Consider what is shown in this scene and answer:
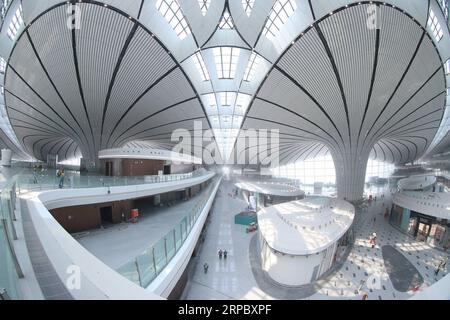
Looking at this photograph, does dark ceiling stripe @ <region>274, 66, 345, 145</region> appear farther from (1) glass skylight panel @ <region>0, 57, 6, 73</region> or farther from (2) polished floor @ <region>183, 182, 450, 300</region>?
(1) glass skylight panel @ <region>0, 57, 6, 73</region>

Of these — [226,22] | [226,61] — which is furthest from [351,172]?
[226,22]

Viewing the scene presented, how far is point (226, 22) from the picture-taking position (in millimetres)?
14531

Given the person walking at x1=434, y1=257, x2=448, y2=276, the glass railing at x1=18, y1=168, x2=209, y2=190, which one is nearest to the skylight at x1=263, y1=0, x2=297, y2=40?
the glass railing at x1=18, y1=168, x2=209, y2=190

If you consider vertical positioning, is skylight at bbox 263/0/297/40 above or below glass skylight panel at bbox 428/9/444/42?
above

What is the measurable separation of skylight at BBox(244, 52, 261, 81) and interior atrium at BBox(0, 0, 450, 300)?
256 mm

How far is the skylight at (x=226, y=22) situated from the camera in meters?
13.9

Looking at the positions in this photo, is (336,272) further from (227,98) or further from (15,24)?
(15,24)

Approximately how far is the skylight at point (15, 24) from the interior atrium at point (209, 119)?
0.31 ft

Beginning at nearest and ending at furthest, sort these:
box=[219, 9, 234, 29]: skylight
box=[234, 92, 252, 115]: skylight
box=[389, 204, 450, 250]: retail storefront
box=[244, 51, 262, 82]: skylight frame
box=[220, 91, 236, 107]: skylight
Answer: box=[219, 9, 234, 29]: skylight < box=[389, 204, 450, 250]: retail storefront < box=[244, 51, 262, 82]: skylight frame < box=[234, 92, 252, 115]: skylight < box=[220, 91, 236, 107]: skylight

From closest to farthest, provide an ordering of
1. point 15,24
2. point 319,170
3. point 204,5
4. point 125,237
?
1. point 125,237
2. point 15,24
3. point 204,5
4. point 319,170

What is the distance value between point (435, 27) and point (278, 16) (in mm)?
9225

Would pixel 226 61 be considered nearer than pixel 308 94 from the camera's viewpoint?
No

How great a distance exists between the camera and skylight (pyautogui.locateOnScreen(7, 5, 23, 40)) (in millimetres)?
13041

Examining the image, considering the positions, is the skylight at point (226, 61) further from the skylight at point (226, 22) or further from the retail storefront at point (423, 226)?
the retail storefront at point (423, 226)
